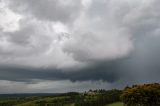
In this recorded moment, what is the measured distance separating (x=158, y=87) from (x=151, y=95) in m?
8.67

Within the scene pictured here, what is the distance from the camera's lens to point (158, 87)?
6053 inches

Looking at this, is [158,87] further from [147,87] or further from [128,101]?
[128,101]

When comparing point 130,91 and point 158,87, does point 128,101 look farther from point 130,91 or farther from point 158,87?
point 158,87

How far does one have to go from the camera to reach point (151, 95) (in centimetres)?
14725

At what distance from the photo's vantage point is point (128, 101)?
149 meters

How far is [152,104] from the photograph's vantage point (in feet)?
482

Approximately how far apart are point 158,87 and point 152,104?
35.5ft

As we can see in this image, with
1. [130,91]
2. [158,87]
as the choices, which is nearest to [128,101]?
[130,91]

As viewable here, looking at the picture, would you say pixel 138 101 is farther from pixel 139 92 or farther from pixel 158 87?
pixel 158 87

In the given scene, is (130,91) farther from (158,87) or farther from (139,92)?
(158,87)

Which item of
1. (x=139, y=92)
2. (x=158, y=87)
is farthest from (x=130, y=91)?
(x=158, y=87)

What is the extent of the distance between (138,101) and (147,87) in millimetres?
8941

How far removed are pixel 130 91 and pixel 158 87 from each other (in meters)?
15.5

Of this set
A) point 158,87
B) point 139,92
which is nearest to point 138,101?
point 139,92
